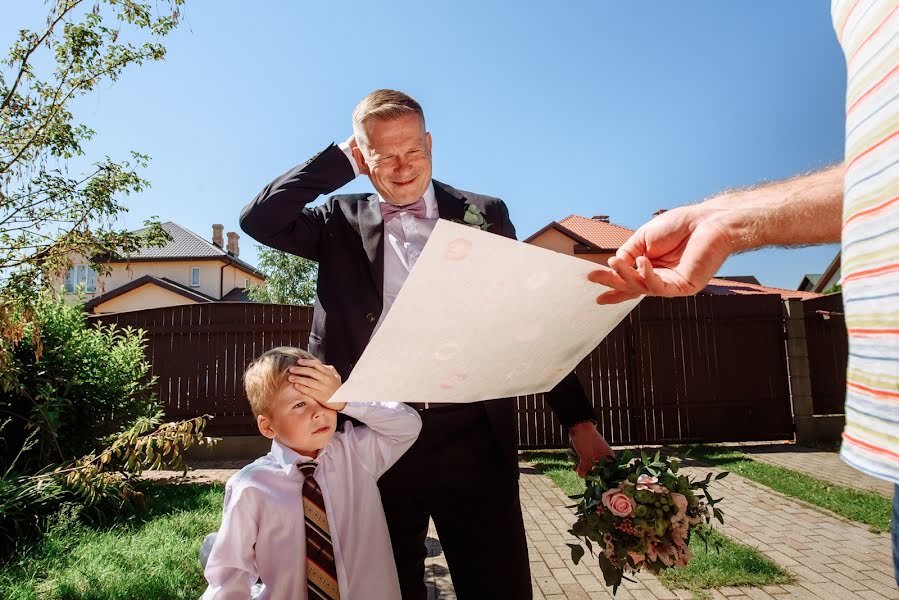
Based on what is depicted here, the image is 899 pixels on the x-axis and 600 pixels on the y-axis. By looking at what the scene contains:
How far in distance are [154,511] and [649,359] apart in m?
7.30

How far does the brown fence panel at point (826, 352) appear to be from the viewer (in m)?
8.76

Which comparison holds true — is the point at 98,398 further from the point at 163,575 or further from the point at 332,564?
the point at 332,564

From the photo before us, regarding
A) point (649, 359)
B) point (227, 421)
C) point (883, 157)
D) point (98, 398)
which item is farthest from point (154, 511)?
point (649, 359)

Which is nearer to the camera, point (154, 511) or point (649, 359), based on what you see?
point (154, 511)

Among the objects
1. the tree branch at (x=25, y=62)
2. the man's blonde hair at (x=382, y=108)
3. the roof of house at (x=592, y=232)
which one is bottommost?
the man's blonde hair at (x=382, y=108)

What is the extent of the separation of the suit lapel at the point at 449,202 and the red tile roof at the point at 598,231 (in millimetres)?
22500

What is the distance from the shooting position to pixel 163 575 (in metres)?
3.24

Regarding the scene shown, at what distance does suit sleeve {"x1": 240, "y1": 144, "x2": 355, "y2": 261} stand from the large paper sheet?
2.42 feet

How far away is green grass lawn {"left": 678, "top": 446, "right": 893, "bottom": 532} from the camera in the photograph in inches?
187

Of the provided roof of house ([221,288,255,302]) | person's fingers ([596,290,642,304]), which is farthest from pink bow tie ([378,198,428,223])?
roof of house ([221,288,255,302])

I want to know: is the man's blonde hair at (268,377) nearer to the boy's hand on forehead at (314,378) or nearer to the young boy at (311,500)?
the young boy at (311,500)

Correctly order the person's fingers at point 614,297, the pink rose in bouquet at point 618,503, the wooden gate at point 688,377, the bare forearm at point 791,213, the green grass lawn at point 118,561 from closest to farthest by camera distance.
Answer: the bare forearm at point 791,213, the person's fingers at point 614,297, the pink rose in bouquet at point 618,503, the green grass lawn at point 118,561, the wooden gate at point 688,377

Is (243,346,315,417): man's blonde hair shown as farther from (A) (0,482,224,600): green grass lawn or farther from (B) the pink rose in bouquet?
(A) (0,482,224,600): green grass lawn

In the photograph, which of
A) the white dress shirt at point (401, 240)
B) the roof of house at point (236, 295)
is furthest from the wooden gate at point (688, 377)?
the roof of house at point (236, 295)
